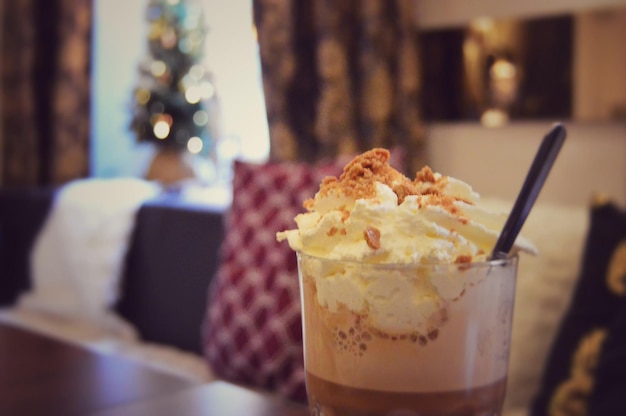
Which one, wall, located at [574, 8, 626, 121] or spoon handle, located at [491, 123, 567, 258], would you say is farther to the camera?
wall, located at [574, 8, 626, 121]

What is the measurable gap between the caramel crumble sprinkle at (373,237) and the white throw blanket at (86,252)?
226cm

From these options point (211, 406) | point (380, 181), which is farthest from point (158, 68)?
point (380, 181)

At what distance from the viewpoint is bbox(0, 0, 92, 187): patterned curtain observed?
3.89 metres

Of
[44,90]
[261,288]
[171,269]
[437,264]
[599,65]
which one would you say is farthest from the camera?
[44,90]

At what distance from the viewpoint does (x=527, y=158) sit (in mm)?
2650

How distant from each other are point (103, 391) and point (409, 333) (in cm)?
74

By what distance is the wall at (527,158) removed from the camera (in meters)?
2.46

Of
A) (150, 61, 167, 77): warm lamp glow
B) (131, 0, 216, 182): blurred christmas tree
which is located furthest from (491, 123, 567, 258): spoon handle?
(150, 61, 167, 77): warm lamp glow

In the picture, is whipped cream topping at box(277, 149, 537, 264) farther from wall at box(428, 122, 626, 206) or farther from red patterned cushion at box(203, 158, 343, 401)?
wall at box(428, 122, 626, 206)

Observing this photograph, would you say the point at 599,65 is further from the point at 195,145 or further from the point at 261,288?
the point at 195,145

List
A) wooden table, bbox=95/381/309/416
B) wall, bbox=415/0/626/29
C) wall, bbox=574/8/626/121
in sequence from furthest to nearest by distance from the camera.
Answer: wall, bbox=415/0/626/29 < wall, bbox=574/8/626/121 < wooden table, bbox=95/381/309/416

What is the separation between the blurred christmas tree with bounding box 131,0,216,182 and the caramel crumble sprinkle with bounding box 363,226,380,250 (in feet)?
10.0

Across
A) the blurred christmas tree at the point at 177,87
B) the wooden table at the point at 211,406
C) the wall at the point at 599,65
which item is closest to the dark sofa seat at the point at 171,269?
the blurred christmas tree at the point at 177,87

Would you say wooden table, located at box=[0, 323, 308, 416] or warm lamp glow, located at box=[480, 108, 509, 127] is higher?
warm lamp glow, located at box=[480, 108, 509, 127]
